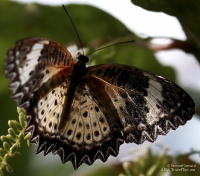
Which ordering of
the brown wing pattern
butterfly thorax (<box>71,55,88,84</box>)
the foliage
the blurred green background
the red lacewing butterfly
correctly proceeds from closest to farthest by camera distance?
the foliage < the red lacewing butterfly < the brown wing pattern < butterfly thorax (<box>71,55,88,84</box>) < the blurred green background

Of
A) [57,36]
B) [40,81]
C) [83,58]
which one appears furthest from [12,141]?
[57,36]

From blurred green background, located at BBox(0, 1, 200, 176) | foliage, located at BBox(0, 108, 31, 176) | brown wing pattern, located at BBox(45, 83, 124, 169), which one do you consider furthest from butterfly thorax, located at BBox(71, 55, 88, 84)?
blurred green background, located at BBox(0, 1, 200, 176)

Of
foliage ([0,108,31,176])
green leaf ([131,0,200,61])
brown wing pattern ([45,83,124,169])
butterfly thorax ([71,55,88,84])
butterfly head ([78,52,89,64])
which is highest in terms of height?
green leaf ([131,0,200,61])

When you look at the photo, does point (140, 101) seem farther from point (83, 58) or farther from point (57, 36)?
point (57, 36)

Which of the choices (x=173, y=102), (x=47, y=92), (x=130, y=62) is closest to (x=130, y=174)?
(x=173, y=102)

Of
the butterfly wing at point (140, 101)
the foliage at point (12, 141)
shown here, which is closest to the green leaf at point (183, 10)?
the butterfly wing at point (140, 101)

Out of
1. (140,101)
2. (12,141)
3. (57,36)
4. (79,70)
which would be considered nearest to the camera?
(12,141)

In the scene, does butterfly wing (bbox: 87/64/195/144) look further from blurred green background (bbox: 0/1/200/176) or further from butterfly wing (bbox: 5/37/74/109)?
blurred green background (bbox: 0/1/200/176)
